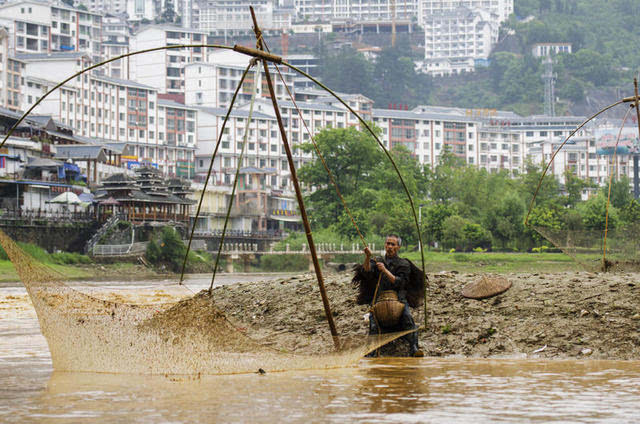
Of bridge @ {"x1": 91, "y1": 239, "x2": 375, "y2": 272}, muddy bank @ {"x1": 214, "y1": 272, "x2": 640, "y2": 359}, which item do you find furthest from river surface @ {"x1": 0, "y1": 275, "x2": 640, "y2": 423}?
bridge @ {"x1": 91, "y1": 239, "x2": 375, "y2": 272}

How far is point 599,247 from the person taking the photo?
22297 mm

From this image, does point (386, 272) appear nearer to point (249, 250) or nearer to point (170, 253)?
point (170, 253)

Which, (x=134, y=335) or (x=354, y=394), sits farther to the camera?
(x=134, y=335)

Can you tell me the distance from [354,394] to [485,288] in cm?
598

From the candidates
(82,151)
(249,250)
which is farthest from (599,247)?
(82,151)

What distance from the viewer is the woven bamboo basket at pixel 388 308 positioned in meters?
11.3

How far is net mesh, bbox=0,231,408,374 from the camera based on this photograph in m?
10.4

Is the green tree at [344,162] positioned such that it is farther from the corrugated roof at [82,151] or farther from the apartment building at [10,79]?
the apartment building at [10,79]

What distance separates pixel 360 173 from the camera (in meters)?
91.7

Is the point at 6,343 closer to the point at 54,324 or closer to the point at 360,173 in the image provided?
the point at 54,324

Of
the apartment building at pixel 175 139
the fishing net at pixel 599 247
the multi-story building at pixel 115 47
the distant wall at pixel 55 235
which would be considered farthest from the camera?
the multi-story building at pixel 115 47

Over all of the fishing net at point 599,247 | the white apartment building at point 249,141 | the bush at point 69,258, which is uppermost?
the white apartment building at point 249,141

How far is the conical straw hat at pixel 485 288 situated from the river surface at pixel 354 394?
267 cm

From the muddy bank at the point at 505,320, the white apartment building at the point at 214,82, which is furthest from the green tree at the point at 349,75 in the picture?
the muddy bank at the point at 505,320
